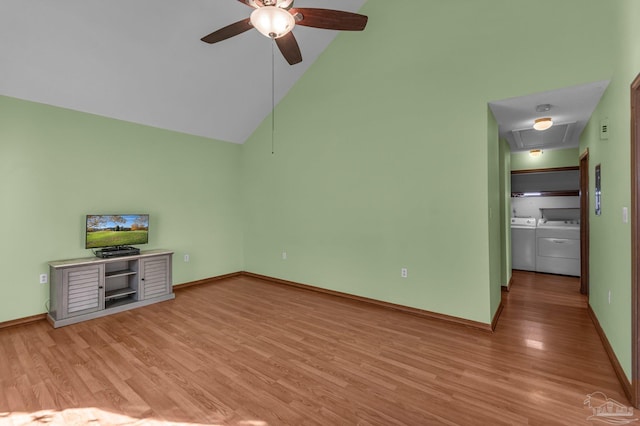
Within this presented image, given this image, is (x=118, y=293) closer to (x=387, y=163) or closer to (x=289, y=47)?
(x=289, y=47)

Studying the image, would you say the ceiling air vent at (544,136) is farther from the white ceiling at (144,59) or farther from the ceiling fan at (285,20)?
the ceiling fan at (285,20)

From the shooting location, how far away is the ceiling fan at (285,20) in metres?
1.96

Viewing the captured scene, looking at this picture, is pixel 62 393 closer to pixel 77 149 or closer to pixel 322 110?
pixel 77 149

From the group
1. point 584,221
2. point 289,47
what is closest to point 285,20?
point 289,47

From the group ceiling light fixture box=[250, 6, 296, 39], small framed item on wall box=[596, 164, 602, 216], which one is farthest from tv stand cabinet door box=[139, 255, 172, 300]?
small framed item on wall box=[596, 164, 602, 216]

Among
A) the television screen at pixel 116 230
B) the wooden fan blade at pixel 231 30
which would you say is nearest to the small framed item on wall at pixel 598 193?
the wooden fan blade at pixel 231 30

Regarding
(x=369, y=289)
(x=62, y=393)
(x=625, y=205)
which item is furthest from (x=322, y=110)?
(x=62, y=393)

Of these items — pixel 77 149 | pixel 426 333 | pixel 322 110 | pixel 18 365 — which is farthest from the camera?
pixel 322 110

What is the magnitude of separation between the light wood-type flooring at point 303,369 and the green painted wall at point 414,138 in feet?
2.20

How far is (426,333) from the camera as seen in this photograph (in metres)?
2.98

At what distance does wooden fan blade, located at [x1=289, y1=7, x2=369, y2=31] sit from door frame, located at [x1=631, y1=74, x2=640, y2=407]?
186 centimetres

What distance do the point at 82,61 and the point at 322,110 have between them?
2884 mm

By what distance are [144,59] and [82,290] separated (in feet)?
9.08

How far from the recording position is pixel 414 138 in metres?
3.47
